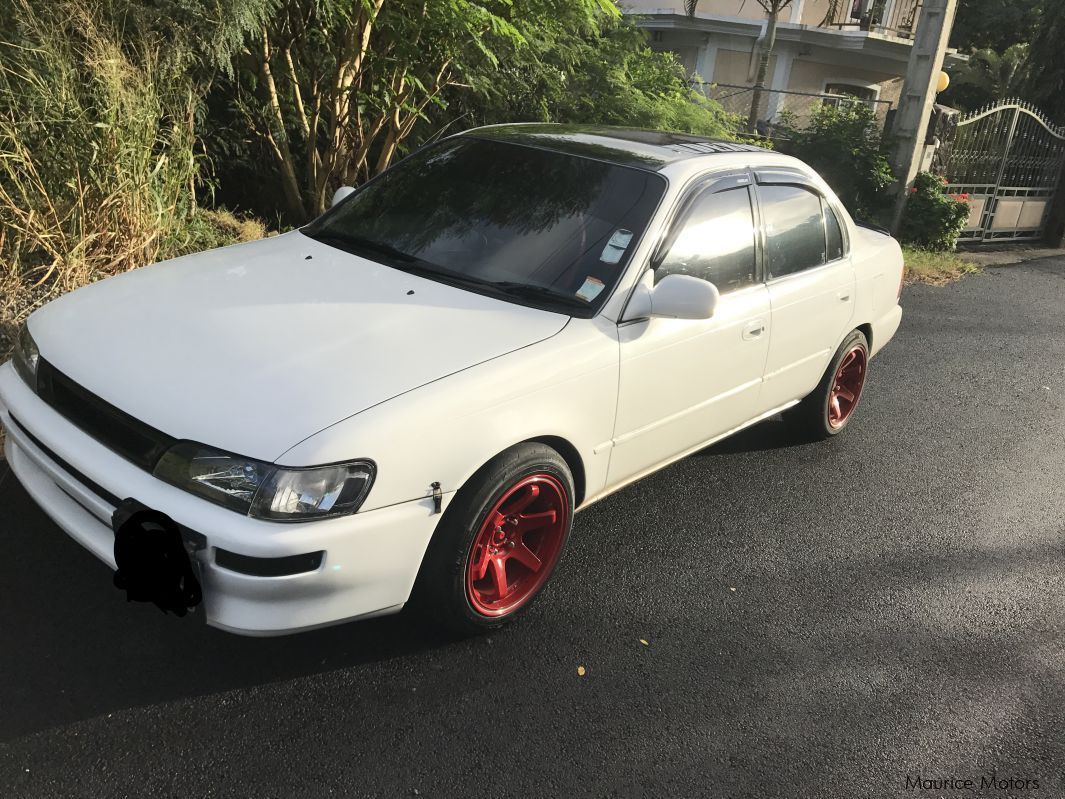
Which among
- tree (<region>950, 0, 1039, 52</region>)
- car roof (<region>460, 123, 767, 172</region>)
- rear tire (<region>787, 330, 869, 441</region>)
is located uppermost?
tree (<region>950, 0, 1039, 52</region>)

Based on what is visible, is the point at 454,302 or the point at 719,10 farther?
the point at 719,10

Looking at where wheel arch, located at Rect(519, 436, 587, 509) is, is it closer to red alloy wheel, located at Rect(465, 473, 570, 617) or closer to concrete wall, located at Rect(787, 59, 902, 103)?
red alloy wheel, located at Rect(465, 473, 570, 617)

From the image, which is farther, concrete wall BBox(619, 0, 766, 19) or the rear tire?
concrete wall BBox(619, 0, 766, 19)

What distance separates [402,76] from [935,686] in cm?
626

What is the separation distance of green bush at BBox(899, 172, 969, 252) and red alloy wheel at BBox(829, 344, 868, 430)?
24.2ft

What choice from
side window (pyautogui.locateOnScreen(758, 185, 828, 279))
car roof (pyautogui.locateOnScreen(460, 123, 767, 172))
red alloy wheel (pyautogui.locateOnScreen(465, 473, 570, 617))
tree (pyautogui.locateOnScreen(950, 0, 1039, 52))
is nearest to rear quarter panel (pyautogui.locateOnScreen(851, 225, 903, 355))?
side window (pyautogui.locateOnScreen(758, 185, 828, 279))

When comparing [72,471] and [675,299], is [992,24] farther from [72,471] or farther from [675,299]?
A: [72,471]

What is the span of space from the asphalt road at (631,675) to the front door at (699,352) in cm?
52

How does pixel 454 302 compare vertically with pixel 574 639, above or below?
above

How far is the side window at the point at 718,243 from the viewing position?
3.64 m

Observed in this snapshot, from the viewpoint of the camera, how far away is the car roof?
385 centimetres

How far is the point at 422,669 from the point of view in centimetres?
297

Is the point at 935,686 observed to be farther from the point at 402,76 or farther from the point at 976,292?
the point at 976,292

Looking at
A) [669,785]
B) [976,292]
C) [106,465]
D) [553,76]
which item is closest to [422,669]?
[669,785]
